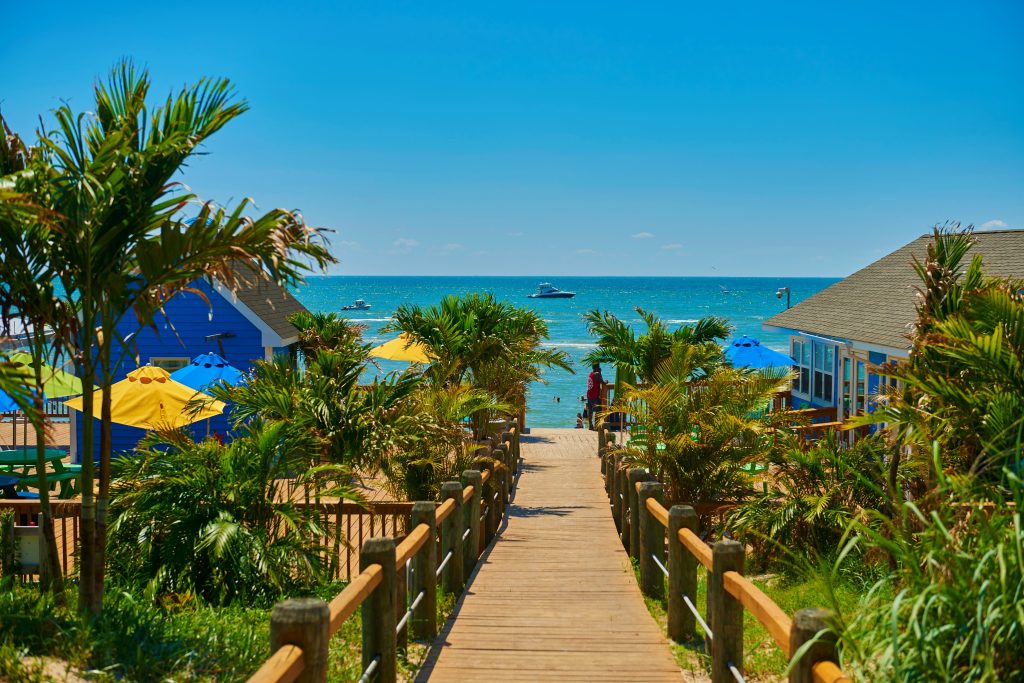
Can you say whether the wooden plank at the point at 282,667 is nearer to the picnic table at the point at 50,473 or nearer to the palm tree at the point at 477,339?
the picnic table at the point at 50,473

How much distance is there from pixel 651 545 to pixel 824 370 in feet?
46.5

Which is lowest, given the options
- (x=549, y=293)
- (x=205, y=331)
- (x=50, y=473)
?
(x=50, y=473)

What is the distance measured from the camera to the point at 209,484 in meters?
8.02

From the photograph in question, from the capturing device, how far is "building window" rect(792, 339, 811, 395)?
22562 mm

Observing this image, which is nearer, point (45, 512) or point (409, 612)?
point (409, 612)

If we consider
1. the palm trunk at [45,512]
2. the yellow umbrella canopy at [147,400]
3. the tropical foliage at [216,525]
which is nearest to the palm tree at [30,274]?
the palm trunk at [45,512]

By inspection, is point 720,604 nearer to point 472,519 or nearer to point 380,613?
point 380,613

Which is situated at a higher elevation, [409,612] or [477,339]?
[477,339]

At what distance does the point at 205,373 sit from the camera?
650 inches

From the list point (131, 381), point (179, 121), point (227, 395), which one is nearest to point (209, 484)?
point (227, 395)

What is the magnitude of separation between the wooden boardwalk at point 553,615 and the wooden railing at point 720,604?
1.01 ft

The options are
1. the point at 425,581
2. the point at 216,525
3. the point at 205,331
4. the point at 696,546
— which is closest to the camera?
the point at 696,546

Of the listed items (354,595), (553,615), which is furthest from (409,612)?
(354,595)

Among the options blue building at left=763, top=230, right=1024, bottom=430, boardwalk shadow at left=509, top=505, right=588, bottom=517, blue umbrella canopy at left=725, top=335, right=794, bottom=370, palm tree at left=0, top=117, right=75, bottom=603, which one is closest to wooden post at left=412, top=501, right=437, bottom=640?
palm tree at left=0, top=117, right=75, bottom=603
